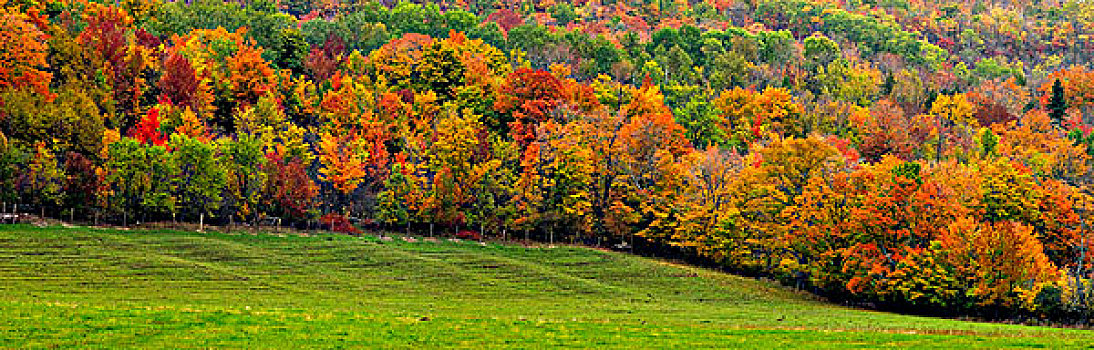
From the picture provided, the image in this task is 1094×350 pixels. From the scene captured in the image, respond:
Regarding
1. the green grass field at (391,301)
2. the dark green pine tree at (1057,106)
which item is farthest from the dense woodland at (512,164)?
the dark green pine tree at (1057,106)

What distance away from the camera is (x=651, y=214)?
102m

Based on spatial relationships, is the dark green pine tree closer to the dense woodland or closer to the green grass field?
the dense woodland

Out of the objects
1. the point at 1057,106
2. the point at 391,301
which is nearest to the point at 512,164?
the point at 391,301

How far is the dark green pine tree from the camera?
183m

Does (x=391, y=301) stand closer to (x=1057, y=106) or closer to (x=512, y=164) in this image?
(x=512, y=164)

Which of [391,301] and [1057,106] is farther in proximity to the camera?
[1057,106]

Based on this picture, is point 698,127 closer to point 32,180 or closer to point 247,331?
point 32,180

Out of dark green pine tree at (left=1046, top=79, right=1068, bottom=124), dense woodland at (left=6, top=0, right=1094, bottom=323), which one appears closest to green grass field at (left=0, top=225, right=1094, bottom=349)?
dense woodland at (left=6, top=0, right=1094, bottom=323)

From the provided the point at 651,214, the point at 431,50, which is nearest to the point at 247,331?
the point at 651,214

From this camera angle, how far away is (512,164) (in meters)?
108

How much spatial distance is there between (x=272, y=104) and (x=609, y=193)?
1333 inches

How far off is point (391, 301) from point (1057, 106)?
156 meters

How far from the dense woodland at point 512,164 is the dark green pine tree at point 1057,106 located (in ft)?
107

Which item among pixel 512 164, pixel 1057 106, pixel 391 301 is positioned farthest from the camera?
pixel 1057 106
